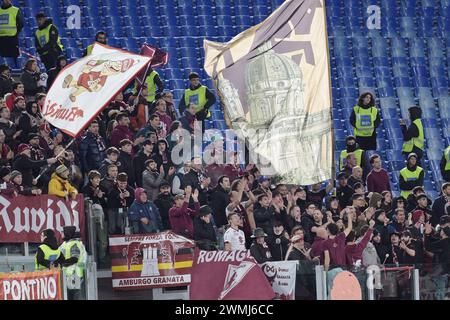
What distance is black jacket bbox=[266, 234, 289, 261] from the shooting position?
50.0 feet

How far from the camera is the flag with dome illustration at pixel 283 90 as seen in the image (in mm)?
→ 15781

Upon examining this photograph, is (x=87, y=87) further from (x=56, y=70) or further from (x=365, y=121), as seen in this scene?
(x=365, y=121)

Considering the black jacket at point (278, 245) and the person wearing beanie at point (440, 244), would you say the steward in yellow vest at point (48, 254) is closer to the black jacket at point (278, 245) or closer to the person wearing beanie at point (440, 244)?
the black jacket at point (278, 245)

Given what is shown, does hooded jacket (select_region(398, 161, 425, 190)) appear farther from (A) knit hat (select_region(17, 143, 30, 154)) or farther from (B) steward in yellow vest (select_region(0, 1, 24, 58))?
(B) steward in yellow vest (select_region(0, 1, 24, 58))

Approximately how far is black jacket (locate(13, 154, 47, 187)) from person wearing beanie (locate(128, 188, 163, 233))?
3.54 ft

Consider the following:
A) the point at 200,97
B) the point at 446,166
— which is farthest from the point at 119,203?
the point at 446,166

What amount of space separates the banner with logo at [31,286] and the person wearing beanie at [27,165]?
162cm

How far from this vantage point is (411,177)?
59.8 ft

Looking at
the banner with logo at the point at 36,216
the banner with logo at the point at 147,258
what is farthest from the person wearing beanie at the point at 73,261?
the banner with logo at the point at 147,258

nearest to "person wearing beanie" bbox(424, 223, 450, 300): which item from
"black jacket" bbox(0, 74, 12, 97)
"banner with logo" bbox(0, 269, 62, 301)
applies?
"banner with logo" bbox(0, 269, 62, 301)

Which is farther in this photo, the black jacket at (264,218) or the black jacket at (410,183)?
the black jacket at (410,183)

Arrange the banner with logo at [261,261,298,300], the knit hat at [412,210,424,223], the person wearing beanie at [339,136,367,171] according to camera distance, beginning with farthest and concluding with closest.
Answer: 1. the person wearing beanie at [339,136,367,171]
2. the knit hat at [412,210,424,223]
3. the banner with logo at [261,261,298,300]

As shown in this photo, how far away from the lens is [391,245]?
52.6ft
